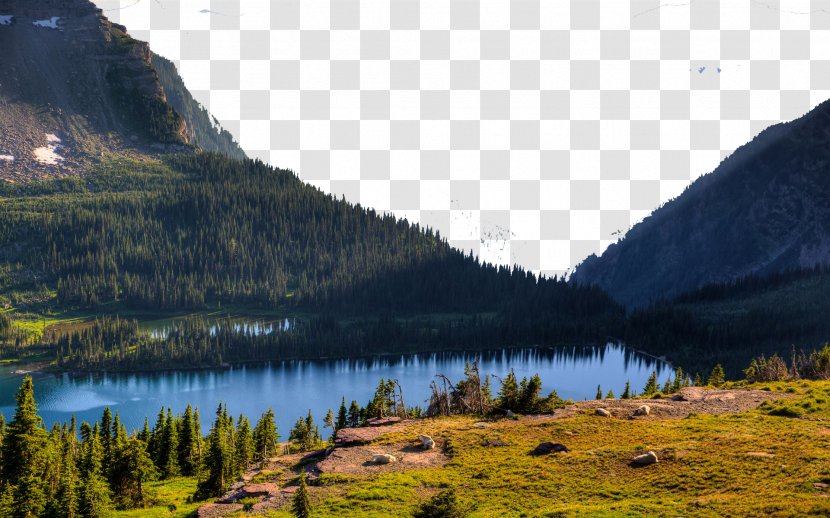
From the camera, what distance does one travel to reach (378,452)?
8294 cm

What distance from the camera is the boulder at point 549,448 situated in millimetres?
76938

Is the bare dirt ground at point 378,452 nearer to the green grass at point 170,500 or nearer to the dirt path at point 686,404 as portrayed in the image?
the dirt path at point 686,404

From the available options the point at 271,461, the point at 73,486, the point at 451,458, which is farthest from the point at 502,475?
the point at 73,486

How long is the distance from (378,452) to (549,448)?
736 inches

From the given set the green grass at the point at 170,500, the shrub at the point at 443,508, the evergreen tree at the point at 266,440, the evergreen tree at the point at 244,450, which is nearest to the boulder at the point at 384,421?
the green grass at the point at 170,500

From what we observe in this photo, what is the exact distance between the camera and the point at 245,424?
124938 mm

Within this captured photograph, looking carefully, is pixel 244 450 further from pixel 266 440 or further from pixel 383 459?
pixel 383 459

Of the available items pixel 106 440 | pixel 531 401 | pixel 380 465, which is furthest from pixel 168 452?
pixel 531 401

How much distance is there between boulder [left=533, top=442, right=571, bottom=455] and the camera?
76.9 meters

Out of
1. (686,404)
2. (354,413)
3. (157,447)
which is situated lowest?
(157,447)

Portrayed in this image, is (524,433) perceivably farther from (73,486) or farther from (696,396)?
(73,486)

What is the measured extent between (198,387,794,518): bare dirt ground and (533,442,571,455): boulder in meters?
5.67

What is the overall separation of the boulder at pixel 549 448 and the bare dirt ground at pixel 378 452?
18.6 ft

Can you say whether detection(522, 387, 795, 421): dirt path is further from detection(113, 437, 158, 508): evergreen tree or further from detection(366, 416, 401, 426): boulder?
detection(113, 437, 158, 508): evergreen tree
